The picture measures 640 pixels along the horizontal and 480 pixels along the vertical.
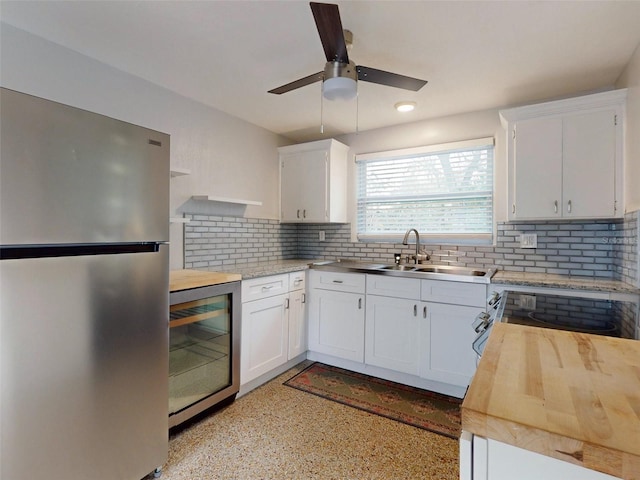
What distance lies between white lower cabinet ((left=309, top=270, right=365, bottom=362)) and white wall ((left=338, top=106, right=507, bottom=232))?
2.95 feet

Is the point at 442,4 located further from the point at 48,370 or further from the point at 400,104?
the point at 48,370

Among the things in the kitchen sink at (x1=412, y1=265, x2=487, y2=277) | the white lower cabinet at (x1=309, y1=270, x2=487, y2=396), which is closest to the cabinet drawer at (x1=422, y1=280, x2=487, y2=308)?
the white lower cabinet at (x1=309, y1=270, x2=487, y2=396)

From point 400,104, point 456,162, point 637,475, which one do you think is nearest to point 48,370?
point 637,475

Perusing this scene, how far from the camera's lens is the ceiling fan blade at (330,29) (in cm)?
130

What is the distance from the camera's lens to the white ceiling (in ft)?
5.32

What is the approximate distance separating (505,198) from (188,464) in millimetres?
3013

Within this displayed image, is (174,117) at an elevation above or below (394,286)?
above

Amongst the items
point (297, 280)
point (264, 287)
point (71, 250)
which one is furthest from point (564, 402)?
point (297, 280)

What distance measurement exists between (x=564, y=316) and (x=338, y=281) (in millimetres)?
1800

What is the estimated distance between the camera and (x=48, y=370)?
1.24 metres

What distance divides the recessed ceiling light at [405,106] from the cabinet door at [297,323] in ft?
6.07

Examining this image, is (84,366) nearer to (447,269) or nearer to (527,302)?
(527,302)

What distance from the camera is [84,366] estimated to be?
1.34m

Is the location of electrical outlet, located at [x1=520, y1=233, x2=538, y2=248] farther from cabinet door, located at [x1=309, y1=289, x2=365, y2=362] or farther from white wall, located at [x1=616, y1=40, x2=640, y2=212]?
cabinet door, located at [x1=309, y1=289, x2=365, y2=362]
